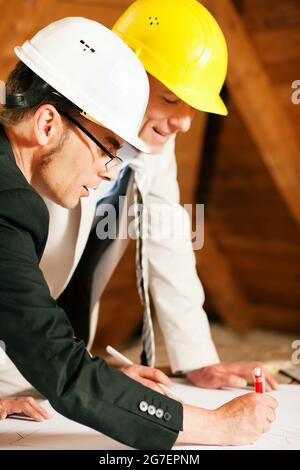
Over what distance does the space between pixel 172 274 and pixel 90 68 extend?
856 mm

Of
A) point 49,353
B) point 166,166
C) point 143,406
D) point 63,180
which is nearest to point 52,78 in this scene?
point 63,180

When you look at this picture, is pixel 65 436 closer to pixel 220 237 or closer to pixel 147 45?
pixel 147 45

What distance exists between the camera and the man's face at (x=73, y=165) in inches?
47.6

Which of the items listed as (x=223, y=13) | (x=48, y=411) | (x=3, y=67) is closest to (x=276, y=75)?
(x=223, y=13)

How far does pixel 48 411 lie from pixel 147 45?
1.00m

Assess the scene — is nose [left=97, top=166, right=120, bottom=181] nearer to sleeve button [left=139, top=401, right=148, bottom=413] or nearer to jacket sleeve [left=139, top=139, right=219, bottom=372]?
sleeve button [left=139, top=401, right=148, bottom=413]

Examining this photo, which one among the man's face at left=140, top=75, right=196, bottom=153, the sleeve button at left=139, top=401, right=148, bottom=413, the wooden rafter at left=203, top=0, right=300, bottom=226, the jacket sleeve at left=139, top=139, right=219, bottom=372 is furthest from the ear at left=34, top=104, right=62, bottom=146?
the wooden rafter at left=203, top=0, right=300, bottom=226

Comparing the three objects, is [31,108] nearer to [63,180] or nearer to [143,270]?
[63,180]

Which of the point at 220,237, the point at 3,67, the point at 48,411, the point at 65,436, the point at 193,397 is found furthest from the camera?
the point at 220,237

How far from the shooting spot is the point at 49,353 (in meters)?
1.04

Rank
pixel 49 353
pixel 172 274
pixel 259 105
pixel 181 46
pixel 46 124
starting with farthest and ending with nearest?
pixel 259 105 → pixel 172 274 → pixel 181 46 → pixel 46 124 → pixel 49 353

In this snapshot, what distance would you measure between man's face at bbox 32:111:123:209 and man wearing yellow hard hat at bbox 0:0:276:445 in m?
0.48

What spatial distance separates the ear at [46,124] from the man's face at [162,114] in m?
0.60

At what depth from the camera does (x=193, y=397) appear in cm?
156
